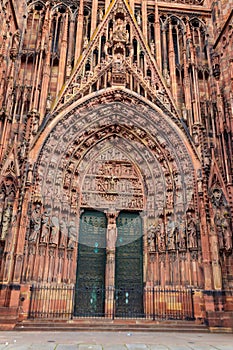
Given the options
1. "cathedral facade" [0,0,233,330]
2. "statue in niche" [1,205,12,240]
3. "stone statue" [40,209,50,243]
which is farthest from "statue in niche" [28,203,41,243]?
"statue in niche" [1,205,12,240]

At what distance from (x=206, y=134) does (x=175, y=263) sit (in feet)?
16.4

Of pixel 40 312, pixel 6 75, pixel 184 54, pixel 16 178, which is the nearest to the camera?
pixel 40 312

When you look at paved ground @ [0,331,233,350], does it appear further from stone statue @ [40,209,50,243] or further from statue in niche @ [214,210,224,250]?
statue in niche @ [214,210,224,250]

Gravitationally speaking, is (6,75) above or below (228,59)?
below

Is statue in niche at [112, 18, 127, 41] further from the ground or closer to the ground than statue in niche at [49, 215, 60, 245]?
further from the ground

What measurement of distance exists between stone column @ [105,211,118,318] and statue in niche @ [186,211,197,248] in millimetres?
2614

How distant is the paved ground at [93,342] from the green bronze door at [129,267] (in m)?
2.58

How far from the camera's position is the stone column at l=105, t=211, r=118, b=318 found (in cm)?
1023

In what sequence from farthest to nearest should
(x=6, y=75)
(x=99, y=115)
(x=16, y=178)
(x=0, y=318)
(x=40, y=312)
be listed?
(x=99, y=115), (x=6, y=75), (x=16, y=178), (x=40, y=312), (x=0, y=318)

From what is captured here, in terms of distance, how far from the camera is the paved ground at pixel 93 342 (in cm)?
572

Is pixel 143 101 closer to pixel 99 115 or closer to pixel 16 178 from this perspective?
pixel 99 115

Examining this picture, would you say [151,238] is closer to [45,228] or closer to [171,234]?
[171,234]

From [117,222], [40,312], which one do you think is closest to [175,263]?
[117,222]

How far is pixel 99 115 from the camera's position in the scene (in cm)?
1226
